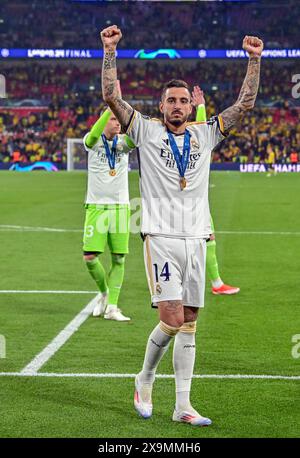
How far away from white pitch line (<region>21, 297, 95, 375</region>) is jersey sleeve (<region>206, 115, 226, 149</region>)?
2.54 m

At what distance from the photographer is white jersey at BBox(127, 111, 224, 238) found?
6547mm

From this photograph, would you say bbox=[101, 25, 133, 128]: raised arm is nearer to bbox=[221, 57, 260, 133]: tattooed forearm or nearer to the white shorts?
bbox=[221, 57, 260, 133]: tattooed forearm

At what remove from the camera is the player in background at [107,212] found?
1064 cm

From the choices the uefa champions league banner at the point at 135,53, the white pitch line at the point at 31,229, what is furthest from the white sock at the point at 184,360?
the uefa champions league banner at the point at 135,53

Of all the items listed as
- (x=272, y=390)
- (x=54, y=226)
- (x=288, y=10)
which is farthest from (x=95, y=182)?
(x=288, y=10)

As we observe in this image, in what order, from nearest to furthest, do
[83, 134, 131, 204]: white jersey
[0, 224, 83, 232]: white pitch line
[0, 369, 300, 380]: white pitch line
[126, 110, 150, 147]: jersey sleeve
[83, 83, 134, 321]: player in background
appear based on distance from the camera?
1. [126, 110, 150, 147]: jersey sleeve
2. [0, 369, 300, 380]: white pitch line
3. [83, 83, 134, 321]: player in background
4. [83, 134, 131, 204]: white jersey
5. [0, 224, 83, 232]: white pitch line

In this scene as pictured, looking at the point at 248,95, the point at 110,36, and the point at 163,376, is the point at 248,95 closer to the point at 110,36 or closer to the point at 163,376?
the point at 110,36

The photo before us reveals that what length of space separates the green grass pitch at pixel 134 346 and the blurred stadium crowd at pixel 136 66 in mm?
44858

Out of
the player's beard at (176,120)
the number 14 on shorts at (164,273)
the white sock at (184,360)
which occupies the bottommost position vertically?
the white sock at (184,360)

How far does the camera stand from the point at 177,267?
21.5 ft

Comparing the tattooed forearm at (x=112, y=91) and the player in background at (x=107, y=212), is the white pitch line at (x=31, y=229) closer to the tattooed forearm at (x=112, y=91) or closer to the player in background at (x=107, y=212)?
the player in background at (x=107, y=212)

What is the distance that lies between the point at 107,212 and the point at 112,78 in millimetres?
4303

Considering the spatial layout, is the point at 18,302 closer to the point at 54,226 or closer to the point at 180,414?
the point at 180,414

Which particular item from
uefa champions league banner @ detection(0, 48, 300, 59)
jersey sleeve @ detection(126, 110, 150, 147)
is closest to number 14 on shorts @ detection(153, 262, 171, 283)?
jersey sleeve @ detection(126, 110, 150, 147)
